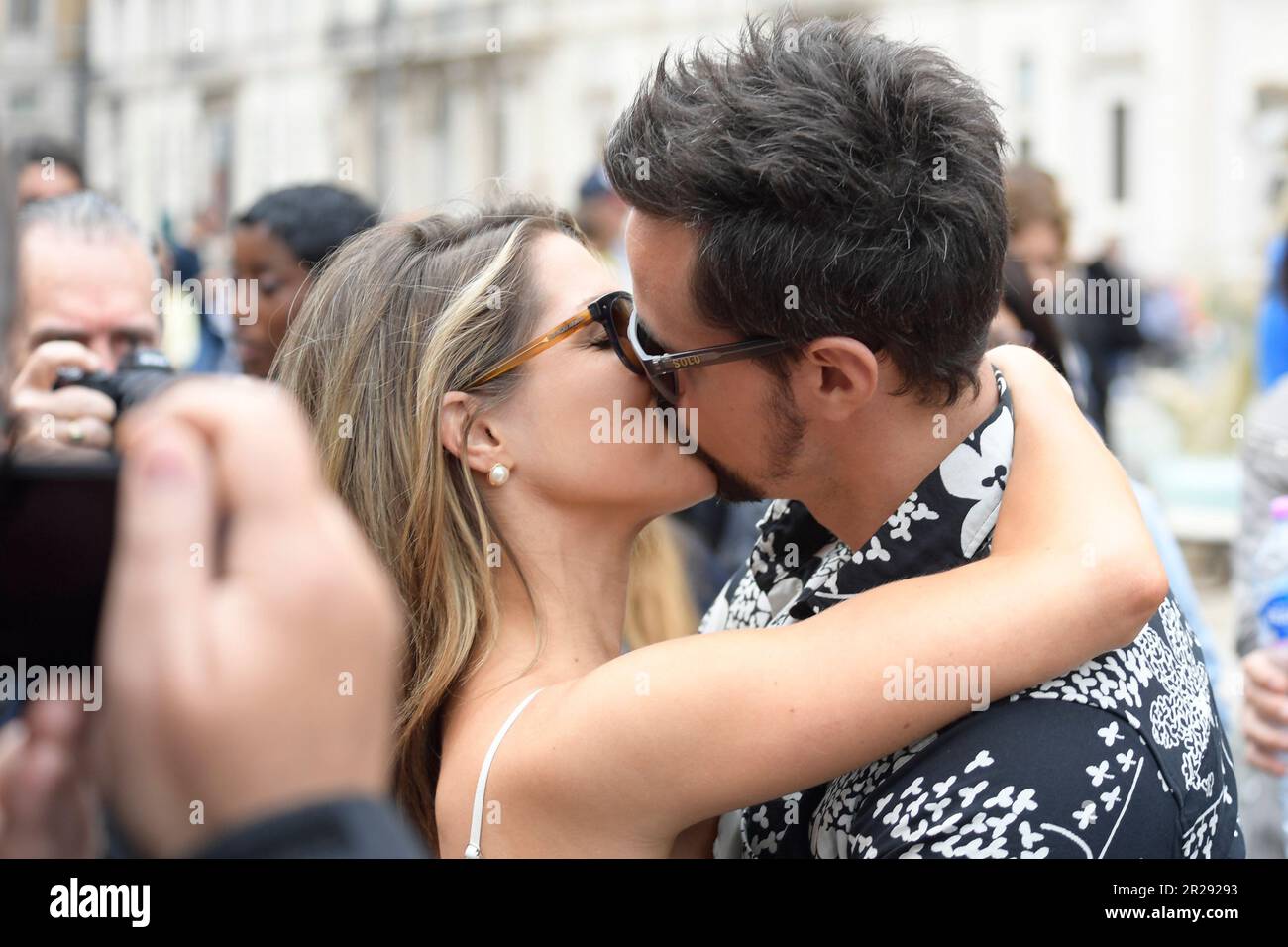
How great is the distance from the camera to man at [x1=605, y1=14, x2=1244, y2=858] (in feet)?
4.89

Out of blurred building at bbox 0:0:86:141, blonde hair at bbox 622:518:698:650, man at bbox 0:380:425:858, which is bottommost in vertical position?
blonde hair at bbox 622:518:698:650

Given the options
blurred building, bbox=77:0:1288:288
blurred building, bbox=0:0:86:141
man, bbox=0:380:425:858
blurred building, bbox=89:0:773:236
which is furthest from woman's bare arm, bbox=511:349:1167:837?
blurred building, bbox=89:0:773:236

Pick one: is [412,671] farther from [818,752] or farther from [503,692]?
[818,752]

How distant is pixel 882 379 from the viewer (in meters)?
1.73

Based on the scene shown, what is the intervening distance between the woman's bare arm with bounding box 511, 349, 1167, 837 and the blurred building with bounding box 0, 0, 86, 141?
3474 mm

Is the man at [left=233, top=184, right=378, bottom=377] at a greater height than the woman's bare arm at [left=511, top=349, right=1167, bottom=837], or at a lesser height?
greater

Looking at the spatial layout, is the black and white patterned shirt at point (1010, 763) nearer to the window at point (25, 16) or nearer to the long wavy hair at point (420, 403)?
the long wavy hair at point (420, 403)

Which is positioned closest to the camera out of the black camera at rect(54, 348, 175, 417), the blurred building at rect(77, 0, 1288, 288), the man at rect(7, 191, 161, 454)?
the black camera at rect(54, 348, 175, 417)

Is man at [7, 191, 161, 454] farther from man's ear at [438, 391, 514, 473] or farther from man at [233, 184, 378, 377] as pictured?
man's ear at [438, 391, 514, 473]

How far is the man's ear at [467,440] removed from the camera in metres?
1.95
